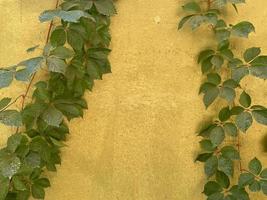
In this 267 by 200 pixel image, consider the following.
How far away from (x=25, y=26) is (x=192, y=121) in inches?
28.0

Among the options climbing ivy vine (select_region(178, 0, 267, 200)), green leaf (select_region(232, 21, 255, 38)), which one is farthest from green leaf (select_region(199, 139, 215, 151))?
green leaf (select_region(232, 21, 255, 38))

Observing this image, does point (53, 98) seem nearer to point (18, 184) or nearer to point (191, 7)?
point (18, 184)

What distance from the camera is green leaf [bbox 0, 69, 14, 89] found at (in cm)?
125

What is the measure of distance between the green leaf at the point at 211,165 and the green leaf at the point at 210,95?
19cm

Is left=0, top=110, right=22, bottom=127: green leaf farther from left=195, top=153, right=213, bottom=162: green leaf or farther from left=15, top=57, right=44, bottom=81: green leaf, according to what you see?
left=195, top=153, right=213, bottom=162: green leaf

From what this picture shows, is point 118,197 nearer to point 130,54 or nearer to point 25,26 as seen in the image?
point 130,54

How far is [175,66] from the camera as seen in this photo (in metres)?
1.59

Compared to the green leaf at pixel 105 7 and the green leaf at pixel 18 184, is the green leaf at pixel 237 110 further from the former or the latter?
the green leaf at pixel 18 184

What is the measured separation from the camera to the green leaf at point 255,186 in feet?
4.76

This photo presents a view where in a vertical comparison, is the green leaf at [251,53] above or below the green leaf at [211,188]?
above

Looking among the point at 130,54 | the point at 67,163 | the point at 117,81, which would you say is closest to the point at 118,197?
the point at 67,163

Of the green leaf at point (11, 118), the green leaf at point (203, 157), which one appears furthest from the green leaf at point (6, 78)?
the green leaf at point (203, 157)

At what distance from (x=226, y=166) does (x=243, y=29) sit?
0.47 m

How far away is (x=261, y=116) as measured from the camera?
144 cm
